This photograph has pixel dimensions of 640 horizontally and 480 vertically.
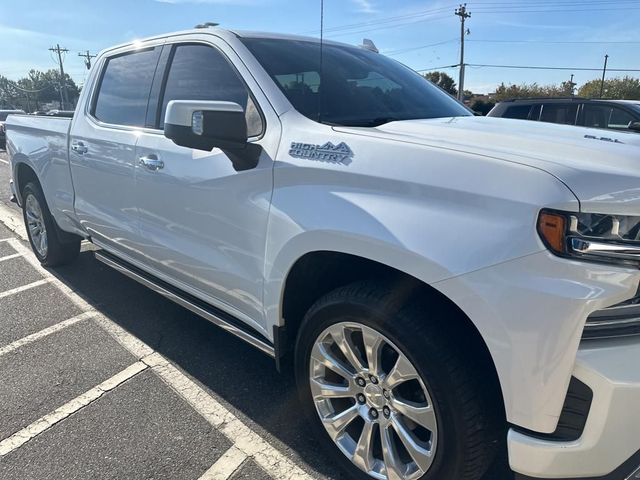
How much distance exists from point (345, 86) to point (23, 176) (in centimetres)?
396

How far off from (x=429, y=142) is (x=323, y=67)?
1177 mm

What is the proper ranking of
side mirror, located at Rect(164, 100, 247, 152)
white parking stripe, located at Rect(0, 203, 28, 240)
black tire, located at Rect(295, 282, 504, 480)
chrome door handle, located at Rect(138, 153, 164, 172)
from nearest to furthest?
black tire, located at Rect(295, 282, 504, 480)
side mirror, located at Rect(164, 100, 247, 152)
chrome door handle, located at Rect(138, 153, 164, 172)
white parking stripe, located at Rect(0, 203, 28, 240)

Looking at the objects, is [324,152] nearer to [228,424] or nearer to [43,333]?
[228,424]

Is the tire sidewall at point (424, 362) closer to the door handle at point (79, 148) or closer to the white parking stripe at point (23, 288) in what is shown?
the door handle at point (79, 148)

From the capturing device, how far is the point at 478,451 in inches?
70.2

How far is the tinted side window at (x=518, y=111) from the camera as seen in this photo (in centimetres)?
932

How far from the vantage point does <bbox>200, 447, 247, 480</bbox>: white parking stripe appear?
2.32 m

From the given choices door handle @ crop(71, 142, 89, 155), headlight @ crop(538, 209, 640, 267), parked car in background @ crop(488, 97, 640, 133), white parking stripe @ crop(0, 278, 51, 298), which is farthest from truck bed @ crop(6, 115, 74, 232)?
parked car in background @ crop(488, 97, 640, 133)

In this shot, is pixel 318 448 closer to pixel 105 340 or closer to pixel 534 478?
pixel 534 478

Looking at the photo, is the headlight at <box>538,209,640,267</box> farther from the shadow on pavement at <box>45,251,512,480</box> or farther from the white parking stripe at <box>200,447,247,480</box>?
the white parking stripe at <box>200,447,247,480</box>

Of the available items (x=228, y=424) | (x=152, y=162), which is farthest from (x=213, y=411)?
(x=152, y=162)

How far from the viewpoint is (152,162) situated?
3.02 m

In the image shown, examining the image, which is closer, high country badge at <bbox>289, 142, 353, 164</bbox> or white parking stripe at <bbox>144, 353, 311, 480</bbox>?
high country badge at <bbox>289, 142, 353, 164</bbox>

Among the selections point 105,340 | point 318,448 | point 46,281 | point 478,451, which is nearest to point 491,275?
point 478,451
